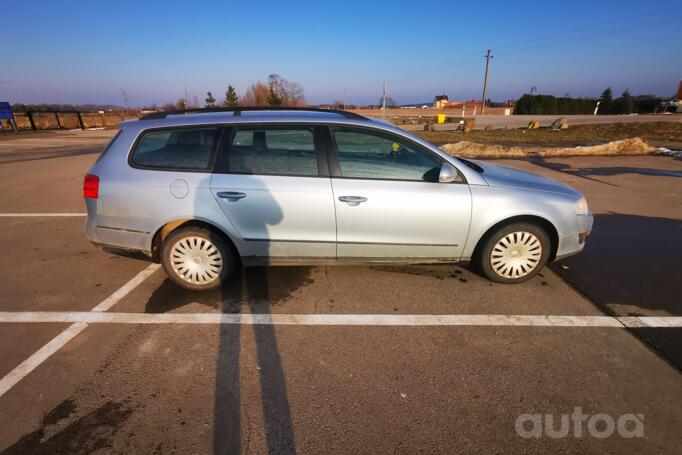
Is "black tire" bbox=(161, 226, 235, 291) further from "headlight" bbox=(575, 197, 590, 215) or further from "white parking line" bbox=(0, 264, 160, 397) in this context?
"headlight" bbox=(575, 197, 590, 215)

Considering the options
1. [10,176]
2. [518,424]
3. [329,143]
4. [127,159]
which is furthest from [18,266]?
[10,176]

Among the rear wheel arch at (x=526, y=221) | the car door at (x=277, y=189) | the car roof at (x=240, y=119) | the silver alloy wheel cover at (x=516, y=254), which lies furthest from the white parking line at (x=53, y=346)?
the silver alloy wheel cover at (x=516, y=254)

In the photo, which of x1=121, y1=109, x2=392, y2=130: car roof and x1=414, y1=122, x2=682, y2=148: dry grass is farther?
x1=414, y1=122, x2=682, y2=148: dry grass

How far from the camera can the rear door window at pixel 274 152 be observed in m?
3.23

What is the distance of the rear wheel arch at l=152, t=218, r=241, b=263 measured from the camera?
10.9 feet

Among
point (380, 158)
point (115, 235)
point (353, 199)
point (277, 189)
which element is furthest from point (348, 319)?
point (115, 235)

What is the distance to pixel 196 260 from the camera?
11.2 feet

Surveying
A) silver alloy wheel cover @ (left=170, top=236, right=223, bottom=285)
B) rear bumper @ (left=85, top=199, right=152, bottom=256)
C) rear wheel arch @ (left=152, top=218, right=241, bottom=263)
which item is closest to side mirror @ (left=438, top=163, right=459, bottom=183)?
rear wheel arch @ (left=152, top=218, right=241, bottom=263)

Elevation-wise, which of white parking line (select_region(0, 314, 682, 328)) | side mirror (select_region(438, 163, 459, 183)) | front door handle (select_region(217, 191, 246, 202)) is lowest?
white parking line (select_region(0, 314, 682, 328))

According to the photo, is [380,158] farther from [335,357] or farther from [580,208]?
[580,208]

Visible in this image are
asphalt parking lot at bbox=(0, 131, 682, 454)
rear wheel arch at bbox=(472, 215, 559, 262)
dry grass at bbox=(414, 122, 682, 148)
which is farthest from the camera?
dry grass at bbox=(414, 122, 682, 148)

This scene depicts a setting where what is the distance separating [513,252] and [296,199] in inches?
87.1

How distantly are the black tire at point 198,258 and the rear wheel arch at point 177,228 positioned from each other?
0.03 meters

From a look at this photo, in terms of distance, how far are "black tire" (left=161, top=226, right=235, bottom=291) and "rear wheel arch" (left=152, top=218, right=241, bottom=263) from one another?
32mm
